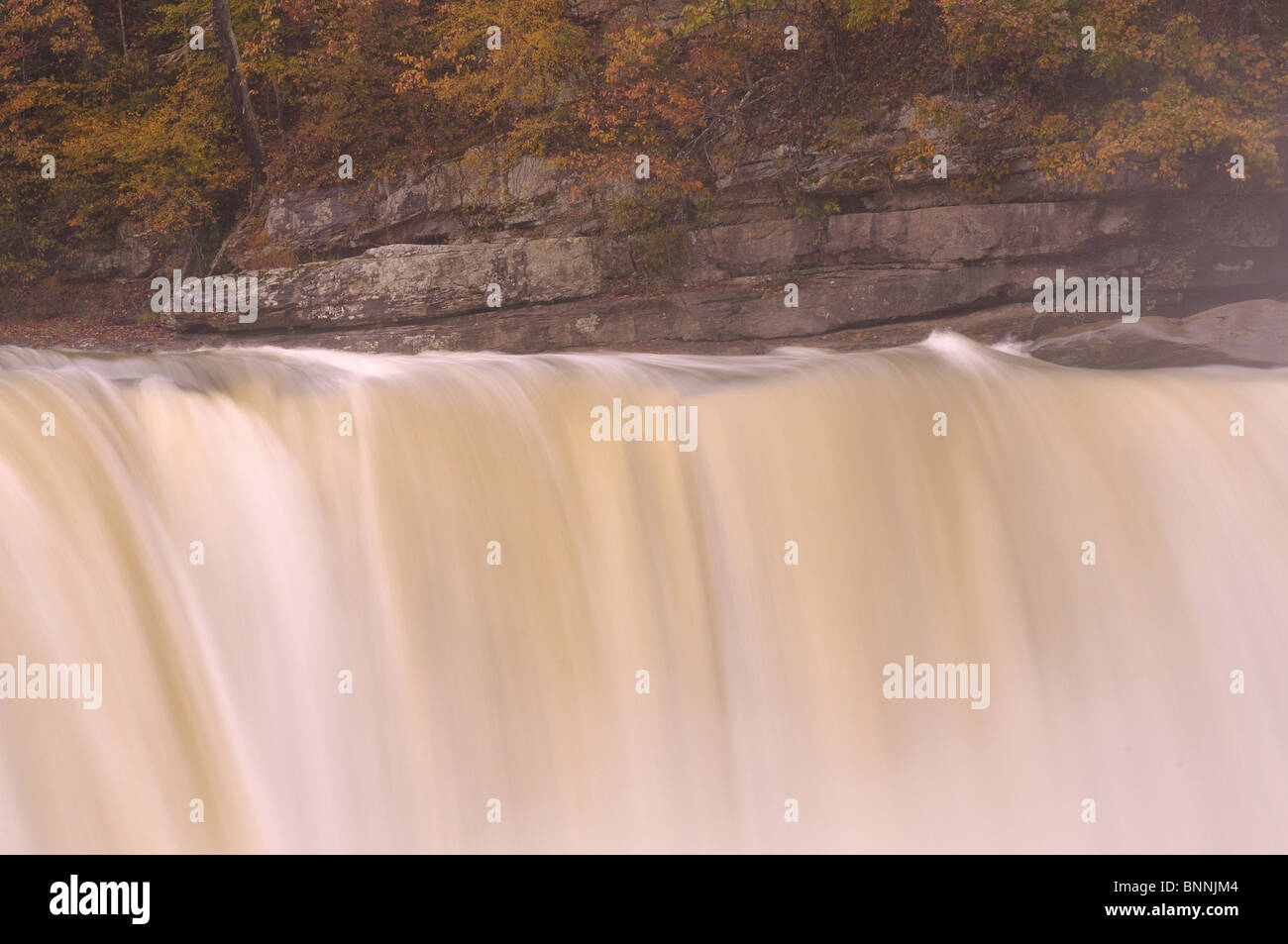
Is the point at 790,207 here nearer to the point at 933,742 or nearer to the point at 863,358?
the point at 863,358

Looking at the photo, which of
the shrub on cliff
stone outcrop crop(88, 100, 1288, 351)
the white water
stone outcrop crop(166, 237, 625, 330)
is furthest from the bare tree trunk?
the white water

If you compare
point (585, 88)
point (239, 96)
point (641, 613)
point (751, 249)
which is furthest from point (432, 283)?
point (641, 613)

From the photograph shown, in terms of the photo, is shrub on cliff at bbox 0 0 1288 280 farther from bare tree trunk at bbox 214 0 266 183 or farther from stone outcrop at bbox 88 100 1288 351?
stone outcrop at bbox 88 100 1288 351

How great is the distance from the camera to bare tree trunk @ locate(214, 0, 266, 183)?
42.1 ft

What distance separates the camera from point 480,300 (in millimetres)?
11664

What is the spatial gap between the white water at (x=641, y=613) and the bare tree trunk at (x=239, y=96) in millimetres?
8360

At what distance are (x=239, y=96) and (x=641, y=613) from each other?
35.6ft

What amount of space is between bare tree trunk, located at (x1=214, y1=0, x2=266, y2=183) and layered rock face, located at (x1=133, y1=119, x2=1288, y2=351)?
1.12 m

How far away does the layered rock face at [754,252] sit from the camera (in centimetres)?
1088

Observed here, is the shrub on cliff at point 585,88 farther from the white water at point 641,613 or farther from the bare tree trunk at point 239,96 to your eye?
the white water at point 641,613

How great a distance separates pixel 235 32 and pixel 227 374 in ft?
31.2

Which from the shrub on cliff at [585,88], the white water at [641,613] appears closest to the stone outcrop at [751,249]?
the shrub on cliff at [585,88]

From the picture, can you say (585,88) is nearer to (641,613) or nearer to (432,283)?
(432,283)

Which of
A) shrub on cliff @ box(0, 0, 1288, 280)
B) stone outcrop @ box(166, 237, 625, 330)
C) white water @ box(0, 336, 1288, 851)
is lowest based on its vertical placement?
white water @ box(0, 336, 1288, 851)
